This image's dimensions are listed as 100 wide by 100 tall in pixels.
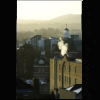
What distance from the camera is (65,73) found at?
6.12 metres

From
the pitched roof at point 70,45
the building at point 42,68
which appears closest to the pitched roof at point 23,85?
the building at point 42,68

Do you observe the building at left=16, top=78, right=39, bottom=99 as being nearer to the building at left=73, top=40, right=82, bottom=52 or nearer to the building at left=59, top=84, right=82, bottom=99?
the building at left=59, top=84, right=82, bottom=99

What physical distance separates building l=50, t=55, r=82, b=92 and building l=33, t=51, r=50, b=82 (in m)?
0.31

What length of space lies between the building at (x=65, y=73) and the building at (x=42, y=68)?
1.01 feet

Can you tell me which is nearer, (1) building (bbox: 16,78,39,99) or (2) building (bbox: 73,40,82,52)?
(1) building (bbox: 16,78,39,99)

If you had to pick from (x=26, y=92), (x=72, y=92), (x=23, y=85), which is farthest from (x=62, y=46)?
(x=72, y=92)

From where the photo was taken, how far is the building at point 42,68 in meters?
6.98

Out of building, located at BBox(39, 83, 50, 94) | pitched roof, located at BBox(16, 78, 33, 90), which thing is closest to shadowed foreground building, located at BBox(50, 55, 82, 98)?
building, located at BBox(39, 83, 50, 94)

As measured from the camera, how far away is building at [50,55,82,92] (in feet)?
19.2

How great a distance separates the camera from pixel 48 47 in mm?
7152

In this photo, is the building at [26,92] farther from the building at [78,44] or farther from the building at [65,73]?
the building at [78,44]

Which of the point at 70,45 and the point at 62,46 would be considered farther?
the point at 62,46

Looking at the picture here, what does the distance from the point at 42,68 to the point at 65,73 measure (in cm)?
132

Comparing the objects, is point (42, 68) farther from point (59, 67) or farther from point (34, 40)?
point (59, 67)
